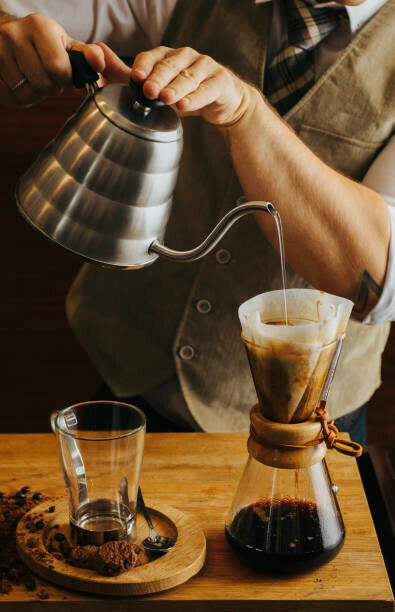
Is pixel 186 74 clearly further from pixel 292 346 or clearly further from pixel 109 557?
pixel 109 557

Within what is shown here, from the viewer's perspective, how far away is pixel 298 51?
1258mm

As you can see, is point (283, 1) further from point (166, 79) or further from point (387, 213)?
point (166, 79)

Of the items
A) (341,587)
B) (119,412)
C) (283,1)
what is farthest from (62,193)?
(283,1)

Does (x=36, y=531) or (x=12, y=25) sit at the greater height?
(x=12, y=25)

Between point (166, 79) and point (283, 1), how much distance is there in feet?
1.81

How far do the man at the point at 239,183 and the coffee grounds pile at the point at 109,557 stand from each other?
0.52m

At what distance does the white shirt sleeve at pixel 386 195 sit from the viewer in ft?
3.81

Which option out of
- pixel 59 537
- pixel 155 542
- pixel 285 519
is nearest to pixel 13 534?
pixel 59 537

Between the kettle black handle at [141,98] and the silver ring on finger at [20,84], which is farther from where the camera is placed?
the silver ring on finger at [20,84]

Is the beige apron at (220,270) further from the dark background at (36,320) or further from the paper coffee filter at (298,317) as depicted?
the dark background at (36,320)

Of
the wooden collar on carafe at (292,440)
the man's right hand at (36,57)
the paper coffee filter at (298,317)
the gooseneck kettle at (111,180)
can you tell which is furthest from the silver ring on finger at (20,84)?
the wooden collar on carafe at (292,440)

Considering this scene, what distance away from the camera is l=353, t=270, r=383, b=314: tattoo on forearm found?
117cm

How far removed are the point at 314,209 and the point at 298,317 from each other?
316 mm

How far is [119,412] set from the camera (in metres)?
0.92
